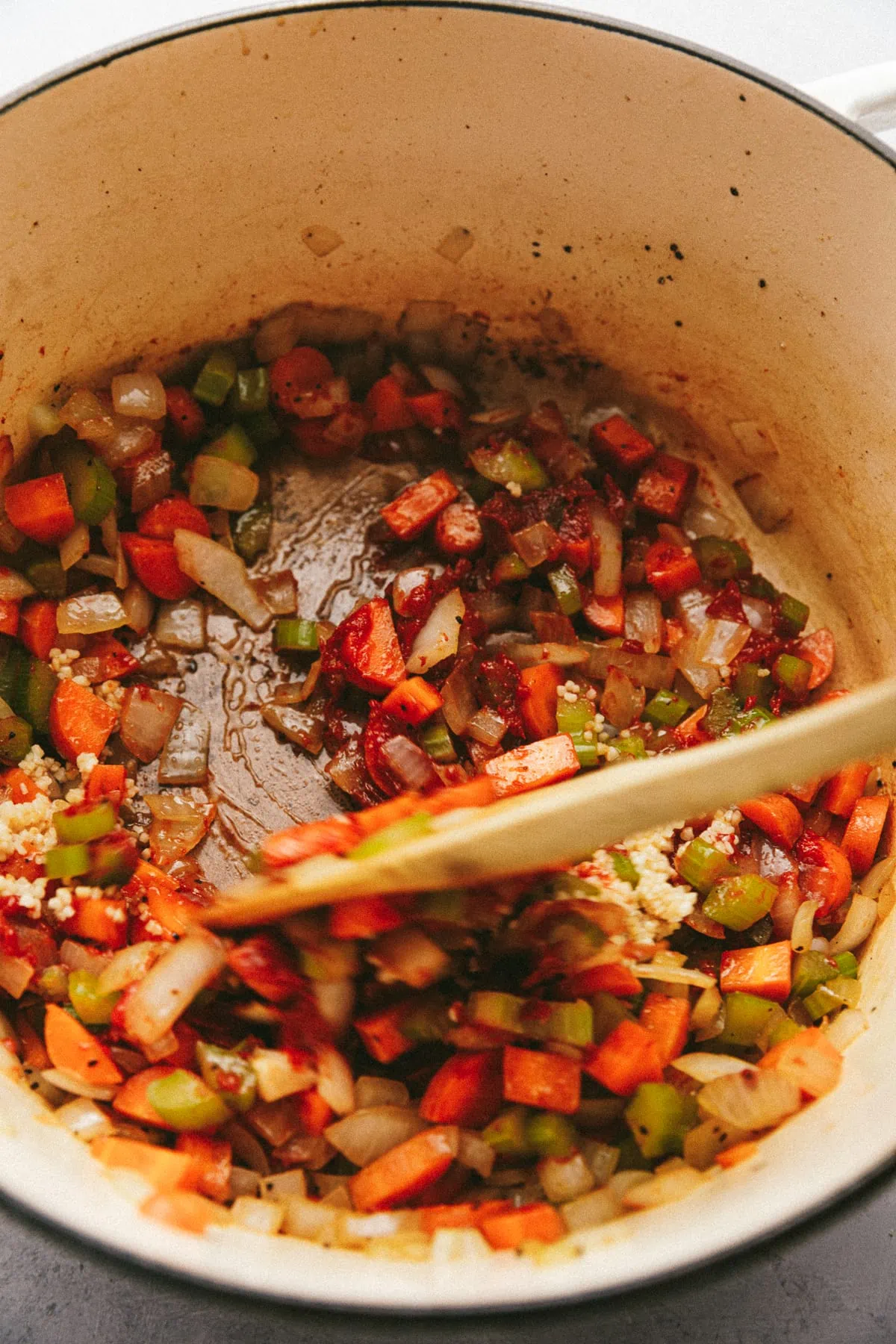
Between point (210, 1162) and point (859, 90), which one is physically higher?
point (859, 90)

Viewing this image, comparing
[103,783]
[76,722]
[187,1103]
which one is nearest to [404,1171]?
[187,1103]

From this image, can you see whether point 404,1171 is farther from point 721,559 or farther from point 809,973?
point 721,559

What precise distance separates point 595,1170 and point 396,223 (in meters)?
1.59

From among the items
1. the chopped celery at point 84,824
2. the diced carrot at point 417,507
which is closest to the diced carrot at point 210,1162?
the chopped celery at point 84,824

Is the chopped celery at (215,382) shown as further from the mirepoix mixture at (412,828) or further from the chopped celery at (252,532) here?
the chopped celery at (252,532)

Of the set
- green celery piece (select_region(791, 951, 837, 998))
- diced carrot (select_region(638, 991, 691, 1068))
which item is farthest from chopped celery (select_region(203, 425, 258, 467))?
green celery piece (select_region(791, 951, 837, 998))

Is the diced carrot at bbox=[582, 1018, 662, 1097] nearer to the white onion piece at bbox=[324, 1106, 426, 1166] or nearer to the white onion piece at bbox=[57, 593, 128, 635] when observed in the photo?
the white onion piece at bbox=[324, 1106, 426, 1166]

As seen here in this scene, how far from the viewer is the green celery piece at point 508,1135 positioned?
1.45m

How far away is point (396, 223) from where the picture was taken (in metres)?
1.88

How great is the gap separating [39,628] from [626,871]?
107 centimetres

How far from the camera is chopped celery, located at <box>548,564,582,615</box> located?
1.92 metres

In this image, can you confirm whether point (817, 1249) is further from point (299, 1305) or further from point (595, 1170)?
point (299, 1305)

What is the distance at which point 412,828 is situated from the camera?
4.11ft

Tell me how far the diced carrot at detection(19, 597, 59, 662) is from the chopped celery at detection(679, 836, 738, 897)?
3.73 feet
